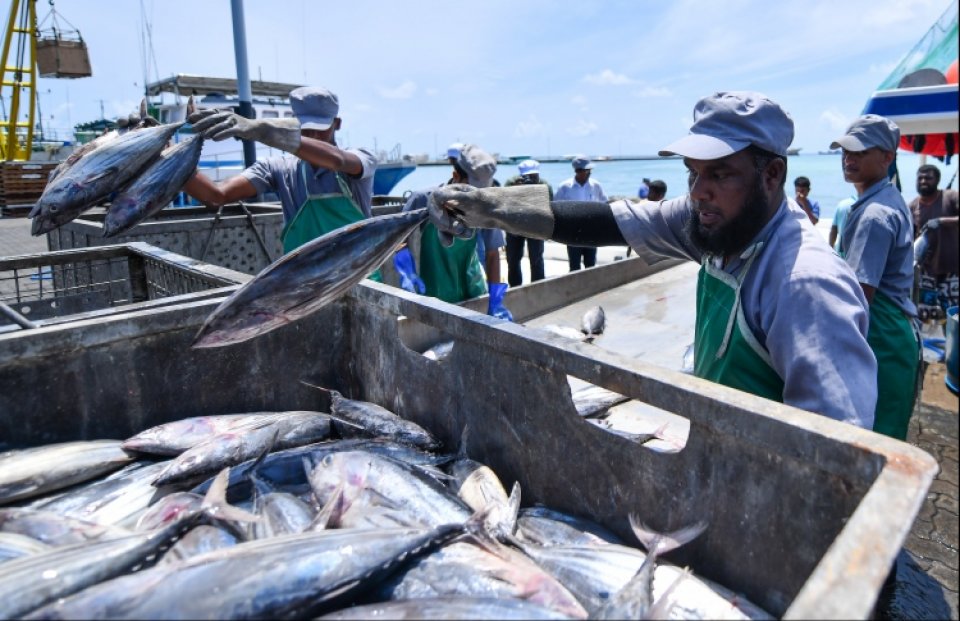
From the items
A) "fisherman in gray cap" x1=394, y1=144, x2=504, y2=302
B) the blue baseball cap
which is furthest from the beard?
the blue baseball cap

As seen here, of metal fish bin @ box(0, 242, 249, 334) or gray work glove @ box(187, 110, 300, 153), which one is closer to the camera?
gray work glove @ box(187, 110, 300, 153)

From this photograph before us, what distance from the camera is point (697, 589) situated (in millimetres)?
1523

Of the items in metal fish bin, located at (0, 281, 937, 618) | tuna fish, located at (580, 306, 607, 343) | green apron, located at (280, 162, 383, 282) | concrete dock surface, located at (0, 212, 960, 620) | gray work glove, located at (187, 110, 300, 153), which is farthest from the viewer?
tuna fish, located at (580, 306, 607, 343)

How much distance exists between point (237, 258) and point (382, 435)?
442 cm

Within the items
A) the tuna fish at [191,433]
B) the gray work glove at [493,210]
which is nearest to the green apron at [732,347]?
the gray work glove at [493,210]

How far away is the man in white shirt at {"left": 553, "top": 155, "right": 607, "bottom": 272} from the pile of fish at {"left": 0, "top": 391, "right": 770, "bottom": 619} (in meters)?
8.40

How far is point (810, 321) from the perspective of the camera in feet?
5.74

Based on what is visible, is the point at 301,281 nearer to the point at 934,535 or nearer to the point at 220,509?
the point at 220,509

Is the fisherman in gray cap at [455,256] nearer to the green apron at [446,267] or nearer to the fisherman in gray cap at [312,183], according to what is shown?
the green apron at [446,267]

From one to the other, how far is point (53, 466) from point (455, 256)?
124 inches

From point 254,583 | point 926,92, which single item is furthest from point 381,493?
point 926,92

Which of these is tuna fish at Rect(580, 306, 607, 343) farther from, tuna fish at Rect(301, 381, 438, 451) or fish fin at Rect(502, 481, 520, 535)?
fish fin at Rect(502, 481, 520, 535)

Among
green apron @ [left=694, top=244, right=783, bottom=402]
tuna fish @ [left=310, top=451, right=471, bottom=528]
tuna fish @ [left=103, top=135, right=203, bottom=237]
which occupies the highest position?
tuna fish @ [left=103, top=135, right=203, bottom=237]

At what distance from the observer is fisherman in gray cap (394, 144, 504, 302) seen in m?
4.60
